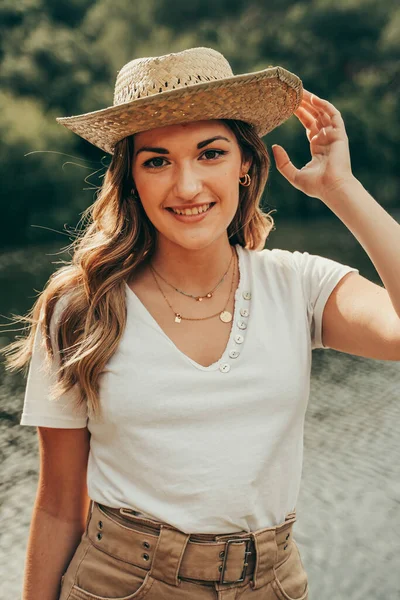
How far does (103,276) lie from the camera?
1437 millimetres

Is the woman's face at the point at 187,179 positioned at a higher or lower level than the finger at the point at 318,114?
lower

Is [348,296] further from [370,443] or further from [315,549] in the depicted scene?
[370,443]

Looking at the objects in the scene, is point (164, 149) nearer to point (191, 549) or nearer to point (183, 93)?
point (183, 93)

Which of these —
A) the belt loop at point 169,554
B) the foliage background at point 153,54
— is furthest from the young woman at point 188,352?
the foliage background at point 153,54

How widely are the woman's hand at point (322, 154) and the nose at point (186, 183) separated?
0.86 ft

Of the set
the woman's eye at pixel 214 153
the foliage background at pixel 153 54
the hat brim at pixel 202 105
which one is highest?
the foliage background at pixel 153 54

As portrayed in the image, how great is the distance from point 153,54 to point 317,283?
2301cm

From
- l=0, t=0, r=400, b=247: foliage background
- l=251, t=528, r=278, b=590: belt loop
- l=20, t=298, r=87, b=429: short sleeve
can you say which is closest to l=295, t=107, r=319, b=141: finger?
l=20, t=298, r=87, b=429: short sleeve

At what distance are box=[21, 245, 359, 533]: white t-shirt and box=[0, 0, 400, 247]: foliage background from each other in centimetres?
979

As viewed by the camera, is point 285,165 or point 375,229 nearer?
point 375,229

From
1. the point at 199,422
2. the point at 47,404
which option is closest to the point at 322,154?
the point at 199,422

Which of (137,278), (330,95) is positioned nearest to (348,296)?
(137,278)

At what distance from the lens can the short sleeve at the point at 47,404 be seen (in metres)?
1.32

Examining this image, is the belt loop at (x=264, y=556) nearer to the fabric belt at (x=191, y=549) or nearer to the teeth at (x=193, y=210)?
the fabric belt at (x=191, y=549)
